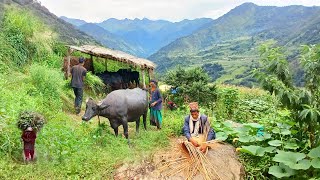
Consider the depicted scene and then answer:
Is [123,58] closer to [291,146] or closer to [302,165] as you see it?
[291,146]

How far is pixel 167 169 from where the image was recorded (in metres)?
6.83

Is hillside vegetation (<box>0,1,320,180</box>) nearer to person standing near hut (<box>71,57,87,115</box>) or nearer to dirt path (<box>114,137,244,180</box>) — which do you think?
dirt path (<box>114,137,244,180</box>)

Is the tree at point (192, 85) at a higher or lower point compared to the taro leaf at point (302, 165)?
higher

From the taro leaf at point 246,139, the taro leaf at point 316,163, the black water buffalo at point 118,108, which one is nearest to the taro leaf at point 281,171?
the taro leaf at point 316,163

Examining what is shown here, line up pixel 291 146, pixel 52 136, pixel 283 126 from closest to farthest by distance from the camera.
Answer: pixel 291 146 < pixel 52 136 < pixel 283 126

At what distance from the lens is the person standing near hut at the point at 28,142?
6699 mm

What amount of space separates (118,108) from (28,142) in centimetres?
265

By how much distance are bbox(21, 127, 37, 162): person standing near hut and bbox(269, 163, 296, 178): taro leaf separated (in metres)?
4.25

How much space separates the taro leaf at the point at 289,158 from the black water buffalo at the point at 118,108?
358 cm

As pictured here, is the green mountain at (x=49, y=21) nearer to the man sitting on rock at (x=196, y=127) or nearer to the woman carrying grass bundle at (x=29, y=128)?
the woman carrying grass bundle at (x=29, y=128)

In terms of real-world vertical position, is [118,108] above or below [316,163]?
above

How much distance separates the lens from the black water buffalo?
871 cm

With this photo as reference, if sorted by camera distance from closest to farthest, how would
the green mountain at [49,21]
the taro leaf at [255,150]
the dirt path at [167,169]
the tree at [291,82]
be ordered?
the tree at [291,82] → the dirt path at [167,169] → the taro leaf at [255,150] → the green mountain at [49,21]

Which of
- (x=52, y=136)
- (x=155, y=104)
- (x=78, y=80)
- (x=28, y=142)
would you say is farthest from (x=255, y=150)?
(x=78, y=80)
